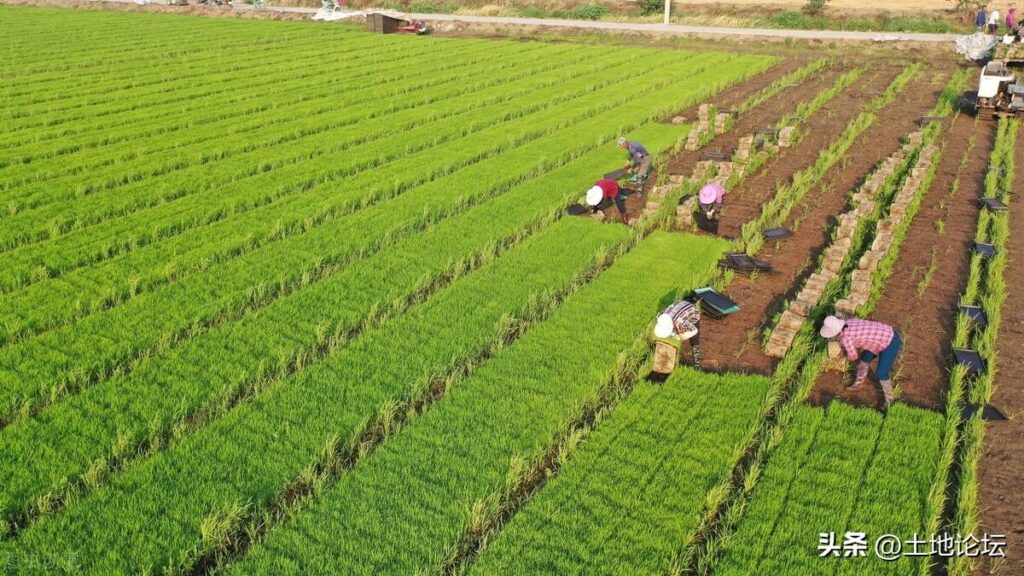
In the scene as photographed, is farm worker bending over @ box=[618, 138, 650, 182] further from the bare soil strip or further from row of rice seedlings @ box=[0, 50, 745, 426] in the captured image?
row of rice seedlings @ box=[0, 50, 745, 426]

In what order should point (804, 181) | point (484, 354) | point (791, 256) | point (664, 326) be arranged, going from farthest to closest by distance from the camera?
point (804, 181), point (791, 256), point (484, 354), point (664, 326)

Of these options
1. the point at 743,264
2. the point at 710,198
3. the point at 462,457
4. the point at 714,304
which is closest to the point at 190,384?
the point at 462,457

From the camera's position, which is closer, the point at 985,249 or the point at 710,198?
the point at 985,249

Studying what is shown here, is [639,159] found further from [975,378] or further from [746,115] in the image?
[746,115]

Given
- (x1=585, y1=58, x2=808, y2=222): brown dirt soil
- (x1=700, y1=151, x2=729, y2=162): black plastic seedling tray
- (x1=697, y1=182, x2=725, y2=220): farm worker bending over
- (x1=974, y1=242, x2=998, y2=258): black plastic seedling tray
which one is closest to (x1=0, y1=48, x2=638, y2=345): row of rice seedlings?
(x1=585, y1=58, x2=808, y2=222): brown dirt soil

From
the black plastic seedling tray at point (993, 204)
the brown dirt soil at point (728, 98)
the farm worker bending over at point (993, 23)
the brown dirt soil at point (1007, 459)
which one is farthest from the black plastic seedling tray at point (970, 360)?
the farm worker bending over at point (993, 23)
